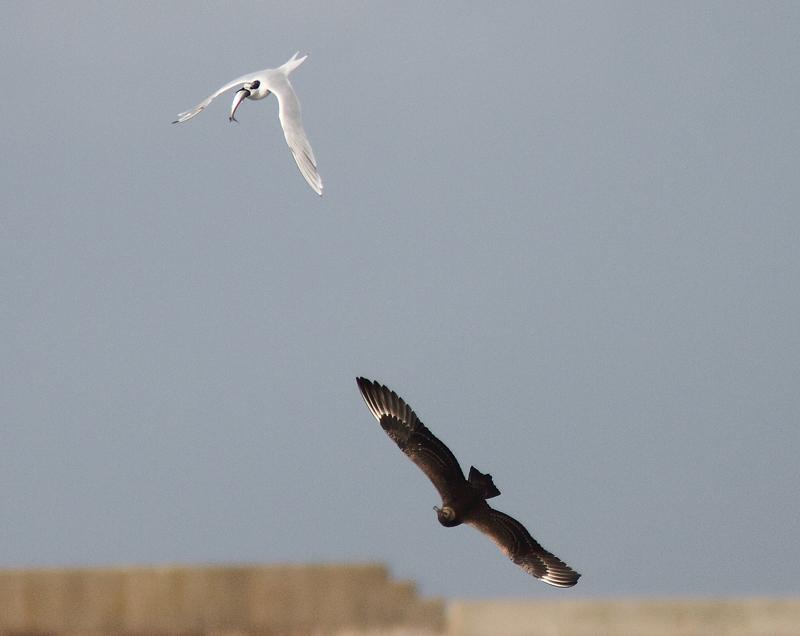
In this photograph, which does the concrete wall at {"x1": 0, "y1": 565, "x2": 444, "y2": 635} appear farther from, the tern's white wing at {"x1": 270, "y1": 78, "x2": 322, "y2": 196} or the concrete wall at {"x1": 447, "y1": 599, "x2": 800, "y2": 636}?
the tern's white wing at {"x1": 270, "y1": 78, "x2": 322, "y2": 196}

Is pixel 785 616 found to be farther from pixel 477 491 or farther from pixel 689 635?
pixel 477 491

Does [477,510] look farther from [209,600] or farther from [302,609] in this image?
[209,600]

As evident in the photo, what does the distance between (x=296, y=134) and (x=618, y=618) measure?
25.8 ft

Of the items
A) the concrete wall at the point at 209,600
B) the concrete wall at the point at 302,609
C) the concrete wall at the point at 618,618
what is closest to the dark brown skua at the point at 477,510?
the concrete wall at the point at 618,618

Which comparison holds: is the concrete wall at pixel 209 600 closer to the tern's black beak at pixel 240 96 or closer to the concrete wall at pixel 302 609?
the concrete wall at pixel 302 609

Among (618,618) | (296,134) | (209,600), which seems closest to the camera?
(618,618)

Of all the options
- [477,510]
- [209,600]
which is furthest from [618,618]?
[209,600]

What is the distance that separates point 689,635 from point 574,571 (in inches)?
68.9

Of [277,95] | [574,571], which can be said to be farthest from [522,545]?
[277,95]

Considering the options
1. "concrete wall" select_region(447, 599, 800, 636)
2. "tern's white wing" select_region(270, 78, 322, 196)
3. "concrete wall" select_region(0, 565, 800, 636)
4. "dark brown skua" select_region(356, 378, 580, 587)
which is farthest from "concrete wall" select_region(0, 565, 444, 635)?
"tern's white wing" select_region(270, 78, 322, 196)

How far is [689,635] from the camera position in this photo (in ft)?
67.0

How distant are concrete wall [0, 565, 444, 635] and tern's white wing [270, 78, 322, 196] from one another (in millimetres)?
5203

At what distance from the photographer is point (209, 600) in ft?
69.1

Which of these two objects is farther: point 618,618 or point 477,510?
point 477,510
